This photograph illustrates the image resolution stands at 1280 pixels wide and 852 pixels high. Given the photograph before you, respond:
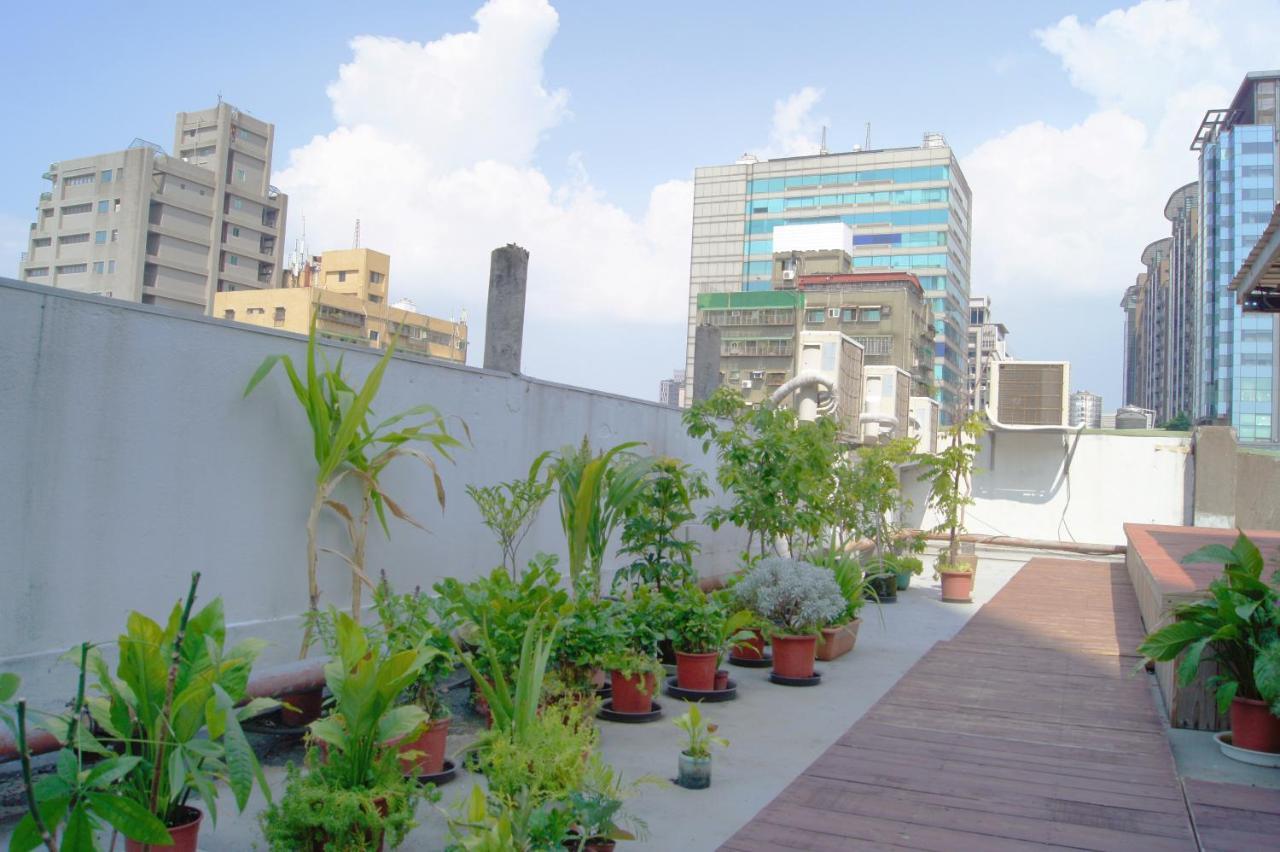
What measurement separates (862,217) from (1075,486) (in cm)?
6915

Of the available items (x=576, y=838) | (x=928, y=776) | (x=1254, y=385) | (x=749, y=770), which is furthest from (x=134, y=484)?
(x=1254, y=385)

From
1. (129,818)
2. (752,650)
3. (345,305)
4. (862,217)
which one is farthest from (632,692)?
(862,217)

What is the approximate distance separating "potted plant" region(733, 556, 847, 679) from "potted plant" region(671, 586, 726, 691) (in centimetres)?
61

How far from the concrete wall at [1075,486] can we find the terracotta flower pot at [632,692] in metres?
11.7

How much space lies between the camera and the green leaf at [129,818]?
1.86 m

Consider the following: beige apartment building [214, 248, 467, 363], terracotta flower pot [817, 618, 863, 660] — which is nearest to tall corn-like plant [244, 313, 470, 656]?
terracotta flower pot [817, 618, 863, 660]

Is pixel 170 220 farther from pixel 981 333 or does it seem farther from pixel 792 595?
pixel 981 333

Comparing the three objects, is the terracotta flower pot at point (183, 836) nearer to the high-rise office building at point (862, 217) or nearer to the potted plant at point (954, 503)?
the potted plant at point (954, 503)

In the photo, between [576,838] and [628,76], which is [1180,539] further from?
[576,838]

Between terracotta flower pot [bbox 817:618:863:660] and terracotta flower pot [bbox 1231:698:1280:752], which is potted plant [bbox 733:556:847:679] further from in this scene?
terracotta flower pot [bbox 1231:698:1280:752]

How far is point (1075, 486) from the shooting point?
606 inches

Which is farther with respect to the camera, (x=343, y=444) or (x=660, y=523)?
(x=660, y=523)

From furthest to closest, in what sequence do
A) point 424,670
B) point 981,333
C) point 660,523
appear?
point 981,333, point 660,523, point 424,670

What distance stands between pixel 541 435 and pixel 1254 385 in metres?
83.0
